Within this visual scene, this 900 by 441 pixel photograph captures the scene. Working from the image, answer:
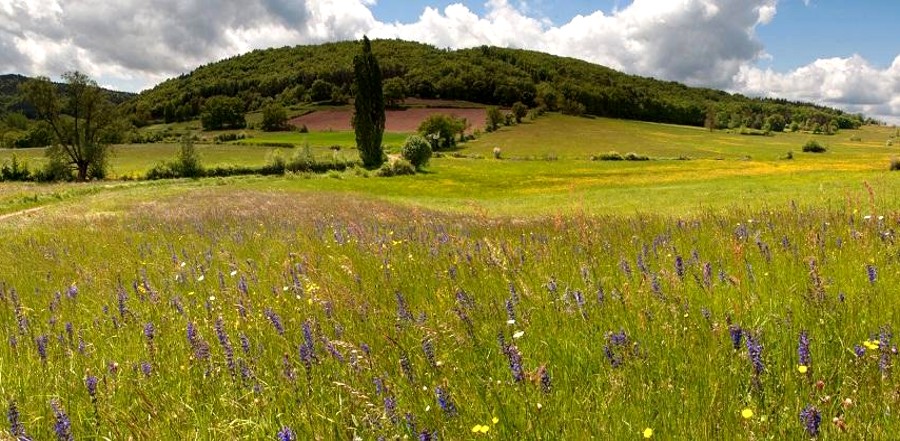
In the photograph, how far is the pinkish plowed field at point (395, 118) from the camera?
143m

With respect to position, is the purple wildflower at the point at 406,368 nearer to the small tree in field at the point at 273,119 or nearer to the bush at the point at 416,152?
the bush at the point at 416,152

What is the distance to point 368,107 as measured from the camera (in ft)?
246

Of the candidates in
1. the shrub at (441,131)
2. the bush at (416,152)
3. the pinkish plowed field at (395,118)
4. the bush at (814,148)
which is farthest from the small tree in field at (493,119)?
the bush at (814,148)

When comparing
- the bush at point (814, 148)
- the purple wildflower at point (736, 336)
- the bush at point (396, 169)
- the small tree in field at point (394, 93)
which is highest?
the small tree in field at point (394, 93)

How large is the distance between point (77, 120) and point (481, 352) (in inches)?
3127

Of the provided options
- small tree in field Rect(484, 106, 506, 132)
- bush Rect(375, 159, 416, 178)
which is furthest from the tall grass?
small tree in field Rect(484, 106, 506, 132)

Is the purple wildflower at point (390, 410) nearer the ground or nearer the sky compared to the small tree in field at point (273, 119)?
nearer the ground

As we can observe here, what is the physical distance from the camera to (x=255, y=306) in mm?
4785

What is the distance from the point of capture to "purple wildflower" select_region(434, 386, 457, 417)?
91.8 inches

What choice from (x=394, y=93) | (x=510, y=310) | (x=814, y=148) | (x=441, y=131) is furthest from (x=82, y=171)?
(x=814, y=148)

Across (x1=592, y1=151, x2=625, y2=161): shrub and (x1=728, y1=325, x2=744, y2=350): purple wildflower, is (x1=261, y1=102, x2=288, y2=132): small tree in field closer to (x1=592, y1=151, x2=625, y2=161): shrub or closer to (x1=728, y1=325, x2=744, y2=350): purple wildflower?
(x1=592, y1=151, x2=625, y2=161): shrub

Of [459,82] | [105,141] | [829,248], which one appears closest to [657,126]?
[459,82]

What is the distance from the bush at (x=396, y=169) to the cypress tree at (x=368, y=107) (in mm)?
6782

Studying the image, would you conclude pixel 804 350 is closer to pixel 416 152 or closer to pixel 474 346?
pixel 474 346
